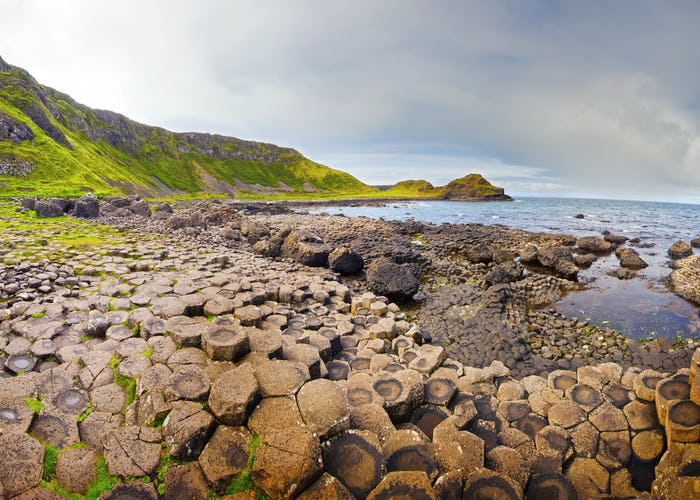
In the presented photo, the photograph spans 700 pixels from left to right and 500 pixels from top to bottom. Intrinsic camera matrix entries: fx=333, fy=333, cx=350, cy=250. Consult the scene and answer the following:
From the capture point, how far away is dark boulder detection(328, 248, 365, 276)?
783 inches

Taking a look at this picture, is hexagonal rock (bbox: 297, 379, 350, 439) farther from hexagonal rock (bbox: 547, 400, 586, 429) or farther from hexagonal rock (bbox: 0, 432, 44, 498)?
hexagonal rock (bbox: 547, 400, 586, 429)

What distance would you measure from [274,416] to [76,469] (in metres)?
2.32

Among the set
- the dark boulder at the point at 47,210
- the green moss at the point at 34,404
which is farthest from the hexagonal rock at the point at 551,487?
the dark boulder at the point at 47,210

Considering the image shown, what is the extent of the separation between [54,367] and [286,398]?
447cm

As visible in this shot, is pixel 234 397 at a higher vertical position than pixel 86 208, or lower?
lower

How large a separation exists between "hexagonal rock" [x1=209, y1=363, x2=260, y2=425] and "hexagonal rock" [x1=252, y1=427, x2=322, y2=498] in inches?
25.6

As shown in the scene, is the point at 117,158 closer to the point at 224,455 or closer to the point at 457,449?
the point at 224,455

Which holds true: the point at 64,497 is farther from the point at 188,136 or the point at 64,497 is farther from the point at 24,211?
the point at 188,136

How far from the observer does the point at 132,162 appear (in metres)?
118

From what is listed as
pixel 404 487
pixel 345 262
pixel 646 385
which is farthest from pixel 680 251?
pixel 404 487

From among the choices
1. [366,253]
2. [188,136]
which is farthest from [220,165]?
[366,253]

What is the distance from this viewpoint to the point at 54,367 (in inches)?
232

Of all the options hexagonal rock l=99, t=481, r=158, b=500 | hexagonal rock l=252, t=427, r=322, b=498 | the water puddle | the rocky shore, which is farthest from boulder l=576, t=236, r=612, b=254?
hexagonal rock l=99, t=481, r=158, b=500

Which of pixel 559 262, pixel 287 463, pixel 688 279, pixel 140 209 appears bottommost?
pixel 688 279
